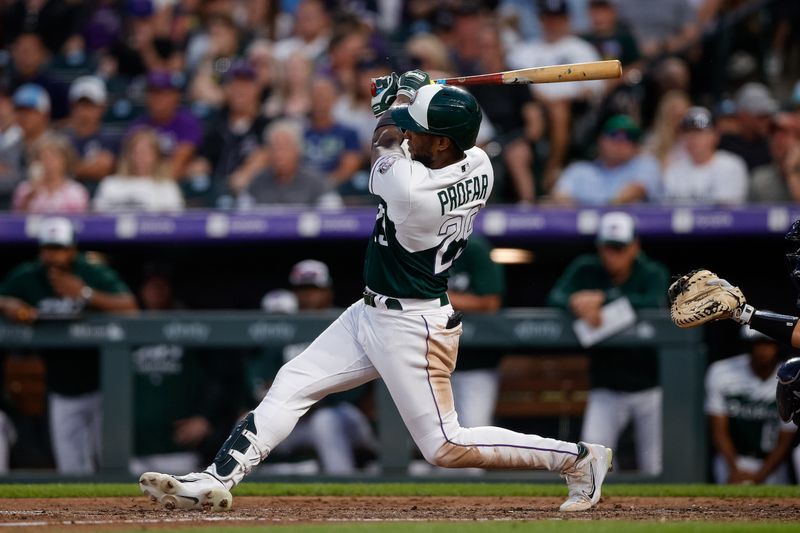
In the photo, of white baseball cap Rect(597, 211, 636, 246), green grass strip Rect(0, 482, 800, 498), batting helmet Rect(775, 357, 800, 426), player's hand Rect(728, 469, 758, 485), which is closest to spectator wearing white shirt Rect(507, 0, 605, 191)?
white baseball cap Rect(597, 211, 636, 246)

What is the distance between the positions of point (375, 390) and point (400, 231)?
2.84 m

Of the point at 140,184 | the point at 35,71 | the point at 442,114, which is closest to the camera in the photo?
the point at 442,114

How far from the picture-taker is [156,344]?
25.2ft

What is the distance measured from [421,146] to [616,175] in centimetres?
352

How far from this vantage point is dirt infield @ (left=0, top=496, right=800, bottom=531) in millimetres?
4801

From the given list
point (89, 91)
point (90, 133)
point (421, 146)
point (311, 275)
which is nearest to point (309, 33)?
point (89, 91)

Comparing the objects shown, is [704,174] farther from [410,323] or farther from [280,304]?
[410,323]

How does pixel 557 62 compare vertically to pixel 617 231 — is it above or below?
above

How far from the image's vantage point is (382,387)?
7344mm

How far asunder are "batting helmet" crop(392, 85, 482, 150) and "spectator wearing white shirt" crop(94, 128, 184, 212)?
400 cm

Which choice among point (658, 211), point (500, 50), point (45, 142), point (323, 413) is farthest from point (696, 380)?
point (45, 142)

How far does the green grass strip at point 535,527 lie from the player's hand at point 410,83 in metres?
1.60

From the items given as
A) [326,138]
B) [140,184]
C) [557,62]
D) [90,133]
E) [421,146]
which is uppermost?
[557,62]

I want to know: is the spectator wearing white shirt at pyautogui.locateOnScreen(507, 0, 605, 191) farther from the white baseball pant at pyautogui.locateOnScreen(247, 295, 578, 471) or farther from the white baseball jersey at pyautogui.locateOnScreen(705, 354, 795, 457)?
the white baseball pant at pyautogui.locateOnScreen(247, 295, 578, 471)
